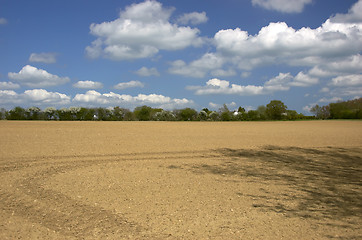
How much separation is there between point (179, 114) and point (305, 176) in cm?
3754

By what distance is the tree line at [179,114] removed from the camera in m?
40.7

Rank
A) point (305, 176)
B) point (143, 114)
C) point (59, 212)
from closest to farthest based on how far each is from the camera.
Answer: point (59, 212), point (305, 176), point (143, 114)

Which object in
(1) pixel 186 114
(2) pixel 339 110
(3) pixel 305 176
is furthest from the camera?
(2) pixel 339 110

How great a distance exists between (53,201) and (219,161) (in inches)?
→ 284

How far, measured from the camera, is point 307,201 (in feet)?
23.1

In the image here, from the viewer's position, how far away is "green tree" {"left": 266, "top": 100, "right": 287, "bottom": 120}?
54750 millimetres

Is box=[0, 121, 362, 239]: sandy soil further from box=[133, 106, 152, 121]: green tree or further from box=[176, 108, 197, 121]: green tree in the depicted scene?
box=[176, 108, 197, 121]: green tree

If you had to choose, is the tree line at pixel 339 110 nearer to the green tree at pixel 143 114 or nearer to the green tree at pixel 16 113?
the green tree at pixel 143 114

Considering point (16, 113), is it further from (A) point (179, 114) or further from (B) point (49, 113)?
(A) point (179, 114)

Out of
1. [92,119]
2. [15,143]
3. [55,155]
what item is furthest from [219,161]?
[92,119]

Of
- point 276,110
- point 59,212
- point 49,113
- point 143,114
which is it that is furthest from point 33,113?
point 276,110

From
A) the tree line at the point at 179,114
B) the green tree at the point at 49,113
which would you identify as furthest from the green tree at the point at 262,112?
the green tree at the point at 49,113

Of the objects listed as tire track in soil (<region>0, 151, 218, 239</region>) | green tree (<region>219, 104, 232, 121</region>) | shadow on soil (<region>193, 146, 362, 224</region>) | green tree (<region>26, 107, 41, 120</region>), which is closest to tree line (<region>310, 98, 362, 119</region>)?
green tree (<region>219, 104, 232, 121</region>)

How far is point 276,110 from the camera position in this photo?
55062 mm
